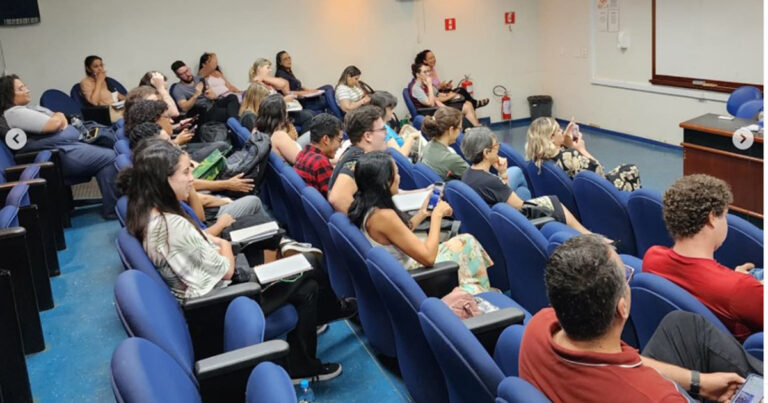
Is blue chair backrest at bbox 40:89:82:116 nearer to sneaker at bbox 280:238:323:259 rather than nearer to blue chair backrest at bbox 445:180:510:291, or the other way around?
sneaker at bbox 280:238:323:259

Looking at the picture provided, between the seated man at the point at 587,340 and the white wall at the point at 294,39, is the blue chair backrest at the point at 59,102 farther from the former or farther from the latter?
the seated man at the point at 587,340

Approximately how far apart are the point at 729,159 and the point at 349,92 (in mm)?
4328

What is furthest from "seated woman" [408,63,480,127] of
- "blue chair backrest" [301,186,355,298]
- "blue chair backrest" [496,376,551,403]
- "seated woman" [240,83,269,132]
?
"blue chair backrest" [496,376,551,403]

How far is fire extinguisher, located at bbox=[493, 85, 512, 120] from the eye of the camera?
10.2 m

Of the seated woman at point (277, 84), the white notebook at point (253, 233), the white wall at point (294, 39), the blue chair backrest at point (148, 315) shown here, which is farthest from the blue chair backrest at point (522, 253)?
the white wall at point (294, 39)

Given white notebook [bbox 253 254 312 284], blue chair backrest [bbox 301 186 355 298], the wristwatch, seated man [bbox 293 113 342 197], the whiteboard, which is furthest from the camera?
the whiteboard

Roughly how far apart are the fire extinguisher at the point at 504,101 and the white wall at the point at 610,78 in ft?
1.95

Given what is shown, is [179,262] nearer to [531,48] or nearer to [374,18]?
[374,18]

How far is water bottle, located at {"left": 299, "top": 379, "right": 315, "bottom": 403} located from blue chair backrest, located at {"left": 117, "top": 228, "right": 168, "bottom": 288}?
2.61 ft

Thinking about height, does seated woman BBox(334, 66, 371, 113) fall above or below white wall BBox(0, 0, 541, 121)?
below

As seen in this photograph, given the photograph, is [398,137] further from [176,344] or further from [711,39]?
[176,344]

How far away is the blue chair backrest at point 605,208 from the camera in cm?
384

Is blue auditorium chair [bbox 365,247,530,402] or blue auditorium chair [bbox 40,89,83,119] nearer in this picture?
blue auditorium chair [bbox 365,247,530,402]

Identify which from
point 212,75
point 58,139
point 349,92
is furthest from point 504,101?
point 58,139
